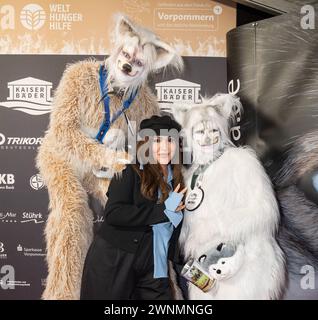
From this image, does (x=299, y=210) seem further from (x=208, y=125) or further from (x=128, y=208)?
(x=128, y=208)

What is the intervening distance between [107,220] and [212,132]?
2.40 feet

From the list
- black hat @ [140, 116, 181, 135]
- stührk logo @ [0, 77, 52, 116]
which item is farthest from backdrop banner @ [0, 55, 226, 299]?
black hat @ [140, 116, 181, 135]

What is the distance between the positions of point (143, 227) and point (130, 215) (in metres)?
0.12

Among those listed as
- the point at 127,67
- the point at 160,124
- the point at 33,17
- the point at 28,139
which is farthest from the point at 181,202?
the point at 33,17

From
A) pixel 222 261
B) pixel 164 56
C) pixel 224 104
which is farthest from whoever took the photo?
pixel 164 56

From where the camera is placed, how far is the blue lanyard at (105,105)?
7.36ft

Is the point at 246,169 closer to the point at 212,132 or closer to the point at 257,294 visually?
the point at 212,132

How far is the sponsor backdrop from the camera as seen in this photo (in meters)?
2.30

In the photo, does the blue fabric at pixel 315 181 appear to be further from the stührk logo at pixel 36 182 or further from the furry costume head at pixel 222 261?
the stührk logo at pixel 36 182

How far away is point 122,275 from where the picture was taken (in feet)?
6.64

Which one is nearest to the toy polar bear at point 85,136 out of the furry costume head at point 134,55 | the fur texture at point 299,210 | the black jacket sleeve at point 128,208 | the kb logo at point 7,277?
the furry costume head at point 134,55

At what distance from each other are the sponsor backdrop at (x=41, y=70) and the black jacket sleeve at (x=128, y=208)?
27cm

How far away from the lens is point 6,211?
234 centimetres
